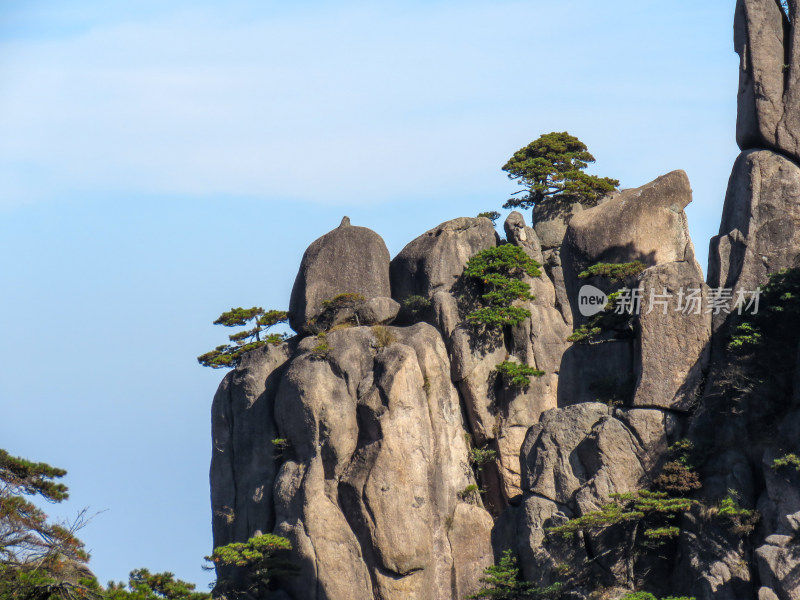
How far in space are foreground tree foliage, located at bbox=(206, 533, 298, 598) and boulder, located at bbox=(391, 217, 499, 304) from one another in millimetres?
11227

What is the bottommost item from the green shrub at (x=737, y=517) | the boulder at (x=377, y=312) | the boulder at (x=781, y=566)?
the boulder at (x=781, y=566)

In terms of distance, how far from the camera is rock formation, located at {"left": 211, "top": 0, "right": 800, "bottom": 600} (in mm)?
36594

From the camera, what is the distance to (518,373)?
45.5m

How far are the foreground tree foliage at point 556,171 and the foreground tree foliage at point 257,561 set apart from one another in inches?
690

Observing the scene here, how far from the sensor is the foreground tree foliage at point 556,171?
50781mm

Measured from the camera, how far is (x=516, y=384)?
45656mm

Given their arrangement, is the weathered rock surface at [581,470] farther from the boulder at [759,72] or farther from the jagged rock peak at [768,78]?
the boulder at [759,72]

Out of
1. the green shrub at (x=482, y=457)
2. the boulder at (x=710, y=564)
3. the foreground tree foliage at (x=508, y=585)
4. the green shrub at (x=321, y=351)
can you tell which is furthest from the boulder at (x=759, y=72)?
the foreground tree foliage at (x=508, y=585)

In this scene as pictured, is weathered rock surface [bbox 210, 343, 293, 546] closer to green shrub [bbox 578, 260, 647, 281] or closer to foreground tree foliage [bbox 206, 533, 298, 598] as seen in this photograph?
foreground tree foliage [bbox 206, 533, 298, 598]

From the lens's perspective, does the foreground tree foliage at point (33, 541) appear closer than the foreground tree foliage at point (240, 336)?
Yes

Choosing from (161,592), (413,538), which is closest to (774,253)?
(413,538)

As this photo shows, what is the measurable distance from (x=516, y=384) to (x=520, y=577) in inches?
339

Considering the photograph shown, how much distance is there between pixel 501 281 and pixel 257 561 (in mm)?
12590

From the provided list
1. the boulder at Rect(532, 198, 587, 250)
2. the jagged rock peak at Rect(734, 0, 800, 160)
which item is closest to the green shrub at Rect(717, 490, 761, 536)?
the jagged rock peak at Rect(734, 0, 800, 160)
